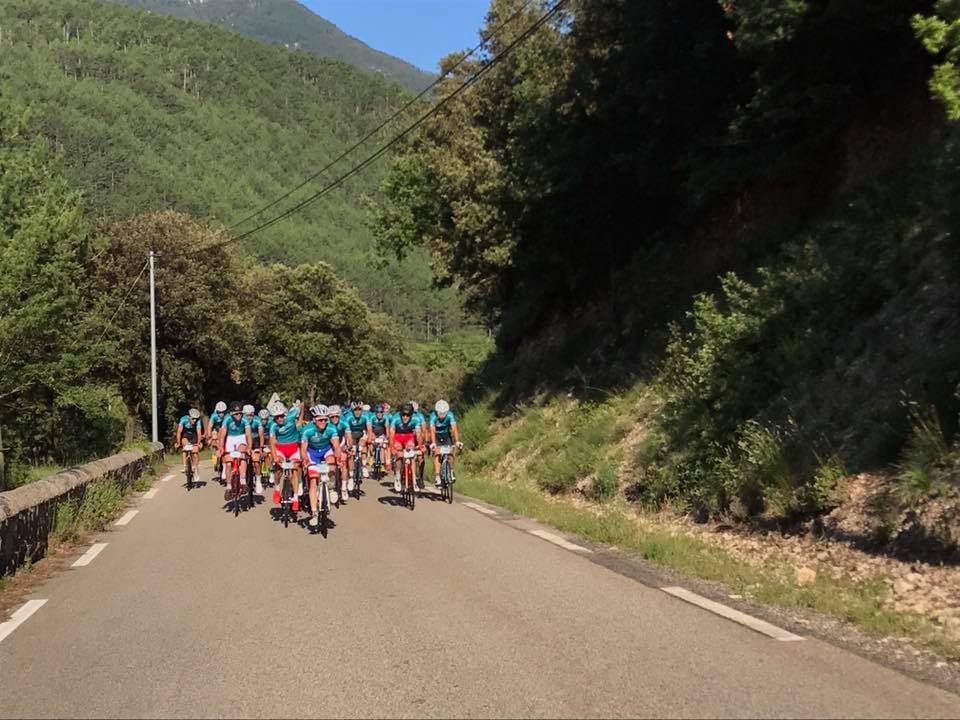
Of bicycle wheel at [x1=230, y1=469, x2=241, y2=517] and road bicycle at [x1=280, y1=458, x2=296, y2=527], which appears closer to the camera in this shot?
road bicycle at [x1=280, y1=458, x2=296, y2=527]

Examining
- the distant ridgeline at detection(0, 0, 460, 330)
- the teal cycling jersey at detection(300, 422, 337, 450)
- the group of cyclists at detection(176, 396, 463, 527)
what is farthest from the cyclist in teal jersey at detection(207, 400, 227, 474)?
the distant ridgeline at detection(0, 0, 460, 330)

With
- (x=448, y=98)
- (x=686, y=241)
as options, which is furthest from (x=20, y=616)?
(x=448, y=98)

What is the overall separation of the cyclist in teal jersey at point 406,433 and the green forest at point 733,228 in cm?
281

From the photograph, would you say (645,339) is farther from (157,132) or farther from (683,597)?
(157,132)

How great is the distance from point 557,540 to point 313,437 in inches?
145

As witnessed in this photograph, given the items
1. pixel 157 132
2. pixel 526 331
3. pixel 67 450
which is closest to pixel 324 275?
pixel 67 450

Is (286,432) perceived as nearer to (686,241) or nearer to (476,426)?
(476,426)

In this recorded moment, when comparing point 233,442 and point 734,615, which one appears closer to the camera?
point 734,615

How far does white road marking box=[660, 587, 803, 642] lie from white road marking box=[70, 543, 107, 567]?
6.32m

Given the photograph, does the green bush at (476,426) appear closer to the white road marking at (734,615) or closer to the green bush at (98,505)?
the green bush at (98,505)

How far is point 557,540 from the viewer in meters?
10.4

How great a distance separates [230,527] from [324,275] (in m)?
49.6

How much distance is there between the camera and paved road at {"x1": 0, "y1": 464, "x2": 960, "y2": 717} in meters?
4.68

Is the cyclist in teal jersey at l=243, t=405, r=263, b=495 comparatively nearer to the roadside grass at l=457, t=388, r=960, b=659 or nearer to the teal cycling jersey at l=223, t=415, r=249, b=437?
the teal cycling jersey at l=223, t=415, r=249, b=437
